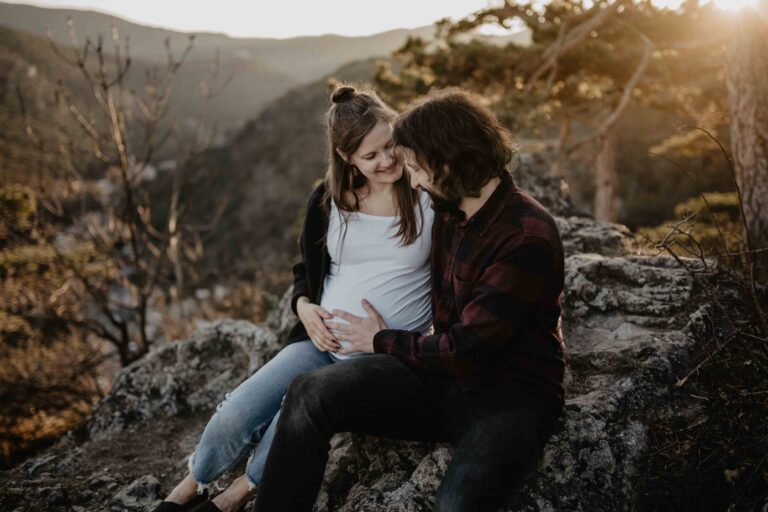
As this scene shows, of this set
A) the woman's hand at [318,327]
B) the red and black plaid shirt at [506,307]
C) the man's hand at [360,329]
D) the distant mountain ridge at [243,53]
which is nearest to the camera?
the red and black plaid shirt at [506,307]

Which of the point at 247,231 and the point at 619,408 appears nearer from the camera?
the point at 619,408

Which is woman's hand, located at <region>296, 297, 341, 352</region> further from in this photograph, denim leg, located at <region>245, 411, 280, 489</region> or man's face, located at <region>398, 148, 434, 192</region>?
man's face, located at <region>398, 148, 434, 192</region>

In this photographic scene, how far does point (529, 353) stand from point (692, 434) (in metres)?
0.75

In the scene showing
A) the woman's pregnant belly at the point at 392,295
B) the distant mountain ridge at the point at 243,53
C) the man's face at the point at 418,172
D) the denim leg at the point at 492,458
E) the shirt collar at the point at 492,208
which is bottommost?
the denim leg at the point at 492,458

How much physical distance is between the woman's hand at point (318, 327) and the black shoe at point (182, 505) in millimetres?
783

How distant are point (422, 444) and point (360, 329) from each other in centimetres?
56

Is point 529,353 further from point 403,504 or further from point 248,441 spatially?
point 248,441

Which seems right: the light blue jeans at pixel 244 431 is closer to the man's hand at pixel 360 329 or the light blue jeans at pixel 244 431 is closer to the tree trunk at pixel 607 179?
the man's hand at pixel 360 329

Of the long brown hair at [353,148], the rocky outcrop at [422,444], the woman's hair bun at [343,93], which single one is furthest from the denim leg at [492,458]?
the woman's hair bun at [343,93]

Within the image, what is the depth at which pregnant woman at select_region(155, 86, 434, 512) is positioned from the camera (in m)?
2.13

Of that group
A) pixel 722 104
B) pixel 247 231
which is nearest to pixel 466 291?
pixel 722 104

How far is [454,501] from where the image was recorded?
5.09 ft

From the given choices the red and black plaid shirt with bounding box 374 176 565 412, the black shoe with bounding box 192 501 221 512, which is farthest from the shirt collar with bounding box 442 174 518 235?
the black shoe with bounding box 192 501 221 512

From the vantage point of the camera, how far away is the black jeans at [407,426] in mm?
1591
